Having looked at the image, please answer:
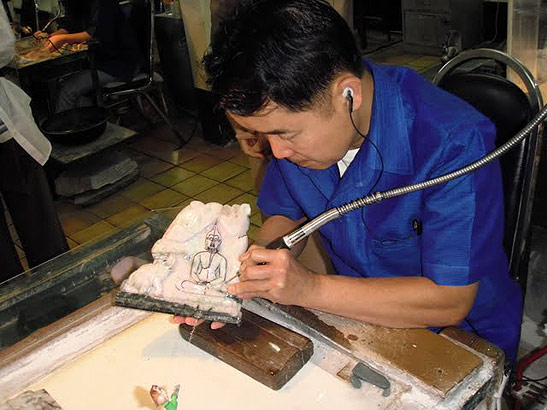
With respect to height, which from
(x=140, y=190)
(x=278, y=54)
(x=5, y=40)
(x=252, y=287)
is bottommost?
(x=140, y=190)

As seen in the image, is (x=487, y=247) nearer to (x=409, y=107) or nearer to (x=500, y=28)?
(x=409, y=107)

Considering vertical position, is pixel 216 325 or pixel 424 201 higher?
pixel 424 201

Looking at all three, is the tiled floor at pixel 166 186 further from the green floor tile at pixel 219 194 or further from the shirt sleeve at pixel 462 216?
the shirt sleeve at pixel 462 216

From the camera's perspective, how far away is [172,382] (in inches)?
49.9

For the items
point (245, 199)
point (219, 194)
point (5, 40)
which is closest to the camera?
point (5, 40)

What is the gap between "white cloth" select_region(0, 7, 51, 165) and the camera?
2.53 metres

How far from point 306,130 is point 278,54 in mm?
184

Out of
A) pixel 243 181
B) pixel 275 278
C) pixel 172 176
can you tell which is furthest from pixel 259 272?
pixel 172 176

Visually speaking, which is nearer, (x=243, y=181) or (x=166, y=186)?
(x=243, y=181)

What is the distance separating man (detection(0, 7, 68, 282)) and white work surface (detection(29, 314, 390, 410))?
1555mm

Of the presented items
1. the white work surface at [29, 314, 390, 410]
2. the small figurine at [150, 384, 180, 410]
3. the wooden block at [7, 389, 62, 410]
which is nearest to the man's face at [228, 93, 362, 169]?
the white work surface at [29, 314, 390, 410]

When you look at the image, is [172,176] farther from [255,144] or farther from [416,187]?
[416,187]

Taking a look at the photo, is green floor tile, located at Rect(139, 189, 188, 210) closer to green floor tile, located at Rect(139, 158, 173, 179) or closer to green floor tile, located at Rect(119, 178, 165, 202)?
green floor tile, located at Rect(119, 178, 165, 202)

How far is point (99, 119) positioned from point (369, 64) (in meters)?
3.12
